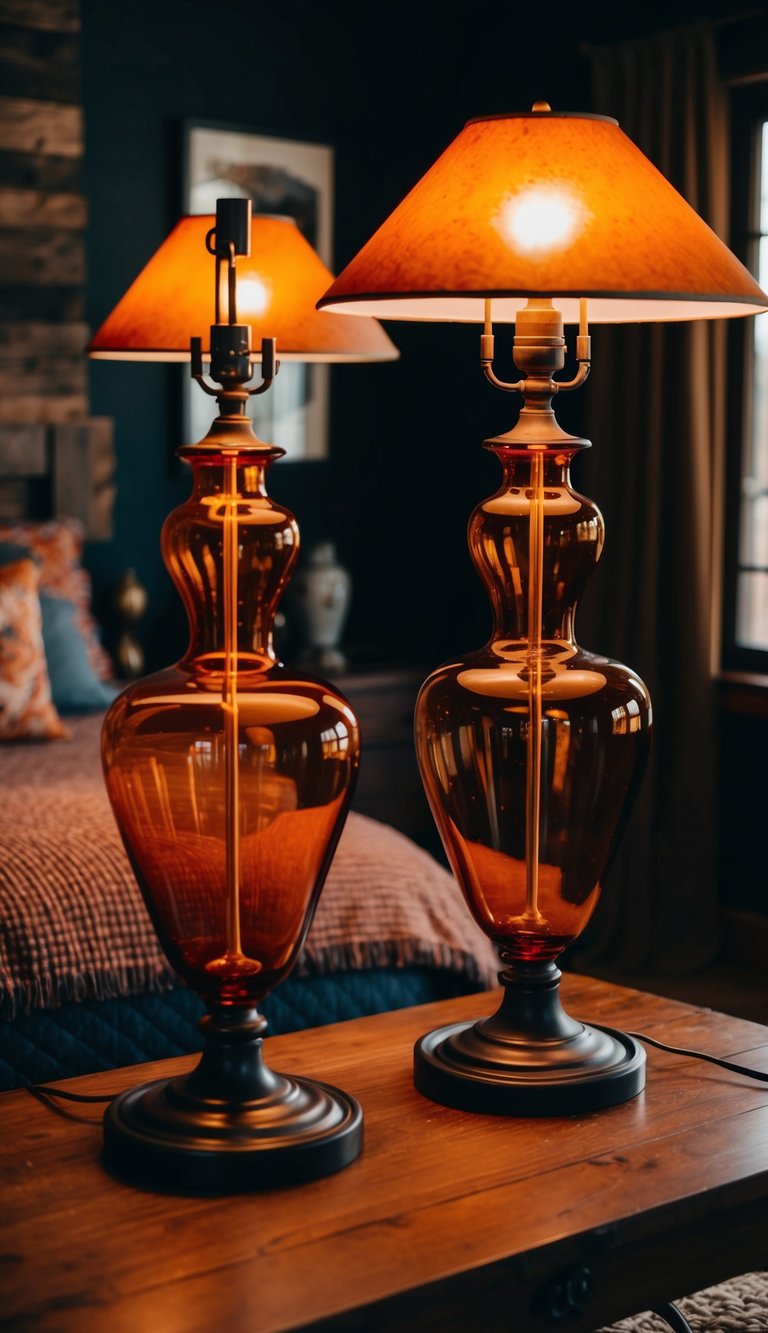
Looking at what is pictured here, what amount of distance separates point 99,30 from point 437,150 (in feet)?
3.77

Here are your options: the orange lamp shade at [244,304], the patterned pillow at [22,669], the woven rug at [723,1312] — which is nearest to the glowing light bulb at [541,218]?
the orange lamp shade at [244,304]

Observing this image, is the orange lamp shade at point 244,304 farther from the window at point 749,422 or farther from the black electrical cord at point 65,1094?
the window at point 749,422

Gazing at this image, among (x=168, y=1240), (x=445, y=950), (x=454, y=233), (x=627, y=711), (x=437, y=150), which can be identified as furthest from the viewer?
(x=437, y=150)

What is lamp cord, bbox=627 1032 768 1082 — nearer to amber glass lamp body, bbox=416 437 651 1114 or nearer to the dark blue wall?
amber glass lamp body, bbox=416 437 651 1114

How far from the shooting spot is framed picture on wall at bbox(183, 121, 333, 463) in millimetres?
4777

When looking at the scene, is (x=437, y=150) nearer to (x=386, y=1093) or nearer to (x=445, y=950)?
(x=445, y=950)

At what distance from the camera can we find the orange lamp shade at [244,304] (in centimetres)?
196

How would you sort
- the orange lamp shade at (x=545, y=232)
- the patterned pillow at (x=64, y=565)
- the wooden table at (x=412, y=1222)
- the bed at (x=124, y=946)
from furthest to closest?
the patterned pillow at (x=64, y=565)
the bed at (x=124, y=946)
the orange lamp shade at (x=545, y=232)
the wooden table at (x=412, y=1222)

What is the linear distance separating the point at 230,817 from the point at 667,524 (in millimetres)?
3073

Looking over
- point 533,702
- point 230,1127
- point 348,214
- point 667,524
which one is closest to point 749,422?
point 667,524

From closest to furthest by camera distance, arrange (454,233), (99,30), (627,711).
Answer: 1. (454,233)
2. (627,711)
3. (99,30)

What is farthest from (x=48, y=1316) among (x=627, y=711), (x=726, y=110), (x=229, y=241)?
(x=726, y=110)

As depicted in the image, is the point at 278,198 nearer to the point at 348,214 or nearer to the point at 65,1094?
the point at 348,214

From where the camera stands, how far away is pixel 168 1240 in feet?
4.34
